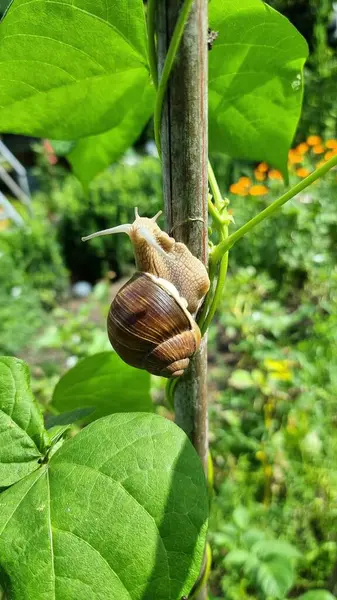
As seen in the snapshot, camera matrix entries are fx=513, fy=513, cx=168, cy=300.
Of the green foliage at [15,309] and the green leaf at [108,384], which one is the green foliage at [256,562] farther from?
the green foliage at [15,309]

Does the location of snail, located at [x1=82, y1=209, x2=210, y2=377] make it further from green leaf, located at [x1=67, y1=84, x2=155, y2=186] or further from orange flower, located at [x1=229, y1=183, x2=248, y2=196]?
orange flower, located at [x1=229, y1=183, x2=248, y2=196]

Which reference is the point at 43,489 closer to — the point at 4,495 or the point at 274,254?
the point at 4,495

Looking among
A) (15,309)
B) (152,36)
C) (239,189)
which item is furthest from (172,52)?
(15,309)

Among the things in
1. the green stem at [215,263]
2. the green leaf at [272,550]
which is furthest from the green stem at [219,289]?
the green leaf at [272,550]

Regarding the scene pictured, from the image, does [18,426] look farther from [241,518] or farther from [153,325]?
[241,518]

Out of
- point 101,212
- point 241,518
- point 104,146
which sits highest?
point 104,146

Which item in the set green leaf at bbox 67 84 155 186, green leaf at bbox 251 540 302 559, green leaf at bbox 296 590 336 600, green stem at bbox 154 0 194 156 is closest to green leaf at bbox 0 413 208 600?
green stem at bbox 154 0 194 156
